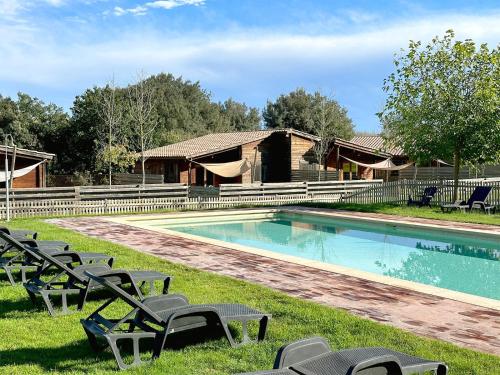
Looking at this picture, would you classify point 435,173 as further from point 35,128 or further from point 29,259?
point 29,259

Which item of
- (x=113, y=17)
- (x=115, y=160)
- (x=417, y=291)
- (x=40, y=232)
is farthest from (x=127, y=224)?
(x=115, y=160)

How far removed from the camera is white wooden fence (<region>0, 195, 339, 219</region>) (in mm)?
17266

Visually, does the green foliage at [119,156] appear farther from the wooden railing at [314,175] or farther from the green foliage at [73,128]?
the wooden railing at [314,175]


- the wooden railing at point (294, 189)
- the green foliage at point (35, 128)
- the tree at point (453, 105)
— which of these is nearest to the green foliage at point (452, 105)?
the tree at point (453, 105)

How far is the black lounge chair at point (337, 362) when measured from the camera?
10.2 feet

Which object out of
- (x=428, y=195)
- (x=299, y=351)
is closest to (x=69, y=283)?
(x=299, y=351)

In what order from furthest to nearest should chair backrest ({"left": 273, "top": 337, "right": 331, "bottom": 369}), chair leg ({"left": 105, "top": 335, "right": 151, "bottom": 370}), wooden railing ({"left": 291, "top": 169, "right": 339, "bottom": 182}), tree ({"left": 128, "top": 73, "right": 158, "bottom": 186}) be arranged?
wooden railing ({"left": 291, "top": 169, "right": 339, "bottom": 182}), tree ({"left": 128, "top": 73, "right": 158, "bottom": 186}), chair leg ({"left": 105, "top": 335, "right": 151, "bottom": 370}), chair backrest ({"left": 273, "top": 337, "right": 331, "bottom": 369})

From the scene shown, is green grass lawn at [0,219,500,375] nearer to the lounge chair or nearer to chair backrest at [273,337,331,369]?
chair backrest at [273,337,331,369]

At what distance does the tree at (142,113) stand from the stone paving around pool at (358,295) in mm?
19502

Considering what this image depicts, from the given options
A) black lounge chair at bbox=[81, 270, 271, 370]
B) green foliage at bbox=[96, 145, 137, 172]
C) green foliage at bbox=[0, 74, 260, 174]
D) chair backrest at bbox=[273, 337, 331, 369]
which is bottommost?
black lounge chair at bbox=[81, 270, 271, 370]

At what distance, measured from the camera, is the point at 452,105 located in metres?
19.2

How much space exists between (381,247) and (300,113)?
4352 centimetres

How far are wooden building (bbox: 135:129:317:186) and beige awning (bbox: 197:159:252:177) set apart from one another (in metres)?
1.20

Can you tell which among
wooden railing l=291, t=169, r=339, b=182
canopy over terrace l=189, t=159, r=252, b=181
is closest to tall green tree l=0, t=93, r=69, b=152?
canopy over terrace l=189, t=159, r=252, b=181
